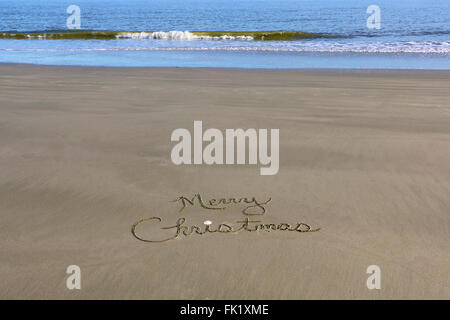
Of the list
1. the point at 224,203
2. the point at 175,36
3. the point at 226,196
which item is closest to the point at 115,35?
the point at 175,36

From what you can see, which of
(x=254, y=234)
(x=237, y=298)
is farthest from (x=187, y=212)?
(x=237, y=298)

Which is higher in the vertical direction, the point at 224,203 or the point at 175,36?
the point at 175,36

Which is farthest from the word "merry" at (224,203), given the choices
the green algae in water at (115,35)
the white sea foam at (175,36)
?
the white sea foam at (175,36)

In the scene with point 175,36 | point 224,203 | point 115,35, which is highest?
point 115,35

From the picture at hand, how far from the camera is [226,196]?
364 cm

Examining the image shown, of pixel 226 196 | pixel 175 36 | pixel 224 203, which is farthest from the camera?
pixel 175 36

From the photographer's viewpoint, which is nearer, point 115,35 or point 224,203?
point 224,203

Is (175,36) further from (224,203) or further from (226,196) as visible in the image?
(224,203)

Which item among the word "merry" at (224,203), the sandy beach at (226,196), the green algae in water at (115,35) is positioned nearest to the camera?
the sandy beach at (226,196)

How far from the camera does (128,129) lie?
548cm

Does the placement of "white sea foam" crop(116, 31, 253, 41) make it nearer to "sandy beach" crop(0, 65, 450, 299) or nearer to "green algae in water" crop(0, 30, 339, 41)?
"green algae in water" crop(0, 30, 339, 41)

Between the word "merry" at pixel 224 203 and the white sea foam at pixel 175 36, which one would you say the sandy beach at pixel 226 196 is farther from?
the white sea foam at pixel 175 36

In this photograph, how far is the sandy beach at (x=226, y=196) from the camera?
8.49ft
